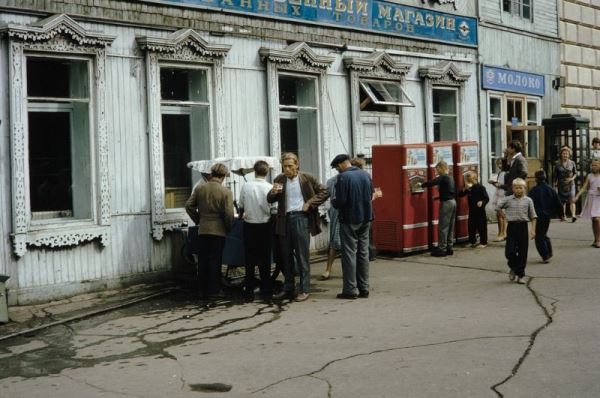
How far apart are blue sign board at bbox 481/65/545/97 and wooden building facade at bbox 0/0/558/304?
3.52m

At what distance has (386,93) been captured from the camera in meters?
16.6

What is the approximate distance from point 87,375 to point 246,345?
63.4 inches

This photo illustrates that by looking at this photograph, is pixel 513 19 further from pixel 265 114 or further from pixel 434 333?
pixel 434 333

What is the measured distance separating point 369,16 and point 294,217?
23.4ft

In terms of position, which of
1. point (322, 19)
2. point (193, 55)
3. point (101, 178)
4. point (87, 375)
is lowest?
point (87, 375)

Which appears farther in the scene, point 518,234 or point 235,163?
point 235,163

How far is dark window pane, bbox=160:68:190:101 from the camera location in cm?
1284

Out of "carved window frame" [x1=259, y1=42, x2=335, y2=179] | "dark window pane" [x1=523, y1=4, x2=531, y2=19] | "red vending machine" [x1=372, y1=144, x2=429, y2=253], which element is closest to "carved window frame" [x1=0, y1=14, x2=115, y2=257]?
"carved window frame" [x1=259, y1=42, x2=335, y2=179]

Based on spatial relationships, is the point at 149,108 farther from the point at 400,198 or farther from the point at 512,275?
the point at 512,275

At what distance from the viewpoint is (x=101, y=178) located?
1175 cm

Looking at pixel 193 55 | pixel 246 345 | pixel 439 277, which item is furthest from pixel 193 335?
pixel 193 55

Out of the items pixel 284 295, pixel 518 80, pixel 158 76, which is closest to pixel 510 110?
pixel 518 80

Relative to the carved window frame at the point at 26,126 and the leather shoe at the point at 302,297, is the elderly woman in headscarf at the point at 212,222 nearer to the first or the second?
the leather shoe at the point at 302,297

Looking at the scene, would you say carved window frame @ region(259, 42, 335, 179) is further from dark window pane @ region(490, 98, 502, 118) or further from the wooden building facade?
dark window pane @ region(490, 98, 502, 118)
